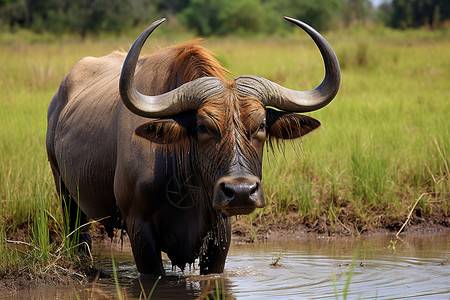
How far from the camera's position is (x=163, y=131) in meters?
4.25

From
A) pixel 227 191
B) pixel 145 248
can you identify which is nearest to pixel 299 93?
pixel 227 191

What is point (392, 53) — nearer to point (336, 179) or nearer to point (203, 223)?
point (336, 179)

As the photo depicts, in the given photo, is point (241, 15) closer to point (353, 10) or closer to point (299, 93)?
point (353, 10)

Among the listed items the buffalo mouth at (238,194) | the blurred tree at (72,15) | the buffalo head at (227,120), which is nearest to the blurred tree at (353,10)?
the blurred tree at (72,15)

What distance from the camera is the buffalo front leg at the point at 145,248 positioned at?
15.1ft

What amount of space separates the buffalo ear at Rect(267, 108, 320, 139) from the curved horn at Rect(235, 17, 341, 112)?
2.1 inches

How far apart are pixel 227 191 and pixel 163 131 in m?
0.70

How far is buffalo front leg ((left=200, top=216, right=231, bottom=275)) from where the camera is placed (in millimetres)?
4633

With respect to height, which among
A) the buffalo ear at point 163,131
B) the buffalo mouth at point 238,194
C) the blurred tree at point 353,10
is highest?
the blurred tree at point 353,10

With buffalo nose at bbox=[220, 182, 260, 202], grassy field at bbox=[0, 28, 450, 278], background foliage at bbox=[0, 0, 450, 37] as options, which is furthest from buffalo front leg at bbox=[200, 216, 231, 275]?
background foliage at bbox=[0, 0, 450, 37]

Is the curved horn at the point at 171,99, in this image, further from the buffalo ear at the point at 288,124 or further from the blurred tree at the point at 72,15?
the blurred tree at the point at 72,15

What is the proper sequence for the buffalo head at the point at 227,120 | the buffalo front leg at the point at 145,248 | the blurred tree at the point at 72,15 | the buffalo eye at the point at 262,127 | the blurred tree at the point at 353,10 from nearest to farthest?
the buffalo head at the point at 227,120 → the buffalo eye at the point at 262,127 → the buffalo front leg at the point at 145,248 → the blurred tree at the point at 72,15 → the blurred tree at the point at 353,10

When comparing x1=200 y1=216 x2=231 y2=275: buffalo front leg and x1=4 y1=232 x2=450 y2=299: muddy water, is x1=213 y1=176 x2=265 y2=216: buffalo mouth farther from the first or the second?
x1=200 y1=216 x2=231 y2=275: buffalo front leg

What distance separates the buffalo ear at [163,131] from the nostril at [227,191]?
600 millimetres
